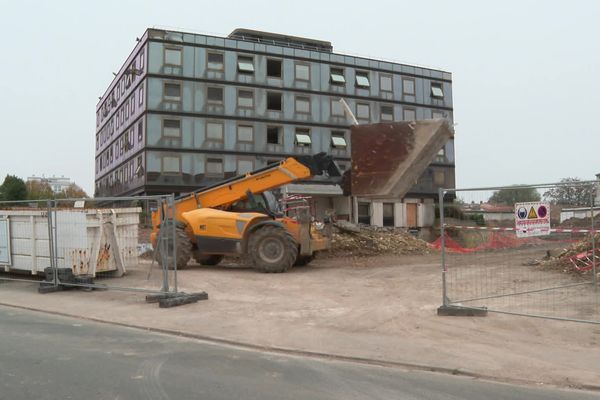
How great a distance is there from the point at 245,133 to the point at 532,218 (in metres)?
36.6

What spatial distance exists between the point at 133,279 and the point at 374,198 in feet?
21.1

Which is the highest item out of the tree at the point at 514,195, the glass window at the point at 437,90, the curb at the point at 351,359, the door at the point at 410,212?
the glass window at the point at 437,90

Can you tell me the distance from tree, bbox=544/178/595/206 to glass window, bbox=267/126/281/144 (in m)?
37.1

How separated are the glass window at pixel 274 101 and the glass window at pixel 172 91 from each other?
7.70 meters

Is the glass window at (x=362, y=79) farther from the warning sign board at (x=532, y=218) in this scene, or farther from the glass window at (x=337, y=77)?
the warning sign board at (x=532, y=218)

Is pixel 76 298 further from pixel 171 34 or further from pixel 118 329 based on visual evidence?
pixel 171 34

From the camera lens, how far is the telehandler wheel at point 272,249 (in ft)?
47.5

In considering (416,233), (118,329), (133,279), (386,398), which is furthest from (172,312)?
(416,233)

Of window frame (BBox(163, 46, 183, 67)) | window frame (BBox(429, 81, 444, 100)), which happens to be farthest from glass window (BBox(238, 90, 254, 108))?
window frame (BBox(429, 81, 444, 100))

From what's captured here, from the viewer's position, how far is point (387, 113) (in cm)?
4909

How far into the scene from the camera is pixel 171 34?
40.6m

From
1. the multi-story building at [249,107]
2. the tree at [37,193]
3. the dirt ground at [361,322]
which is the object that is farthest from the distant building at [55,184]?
the dirt ground at [361,322]

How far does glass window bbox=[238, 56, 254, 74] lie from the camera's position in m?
43.2

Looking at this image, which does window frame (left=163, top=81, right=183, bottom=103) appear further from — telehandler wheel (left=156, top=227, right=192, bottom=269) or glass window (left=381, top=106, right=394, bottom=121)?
telehandler wheel (left=156, top=227, right=192, bottom=269)
